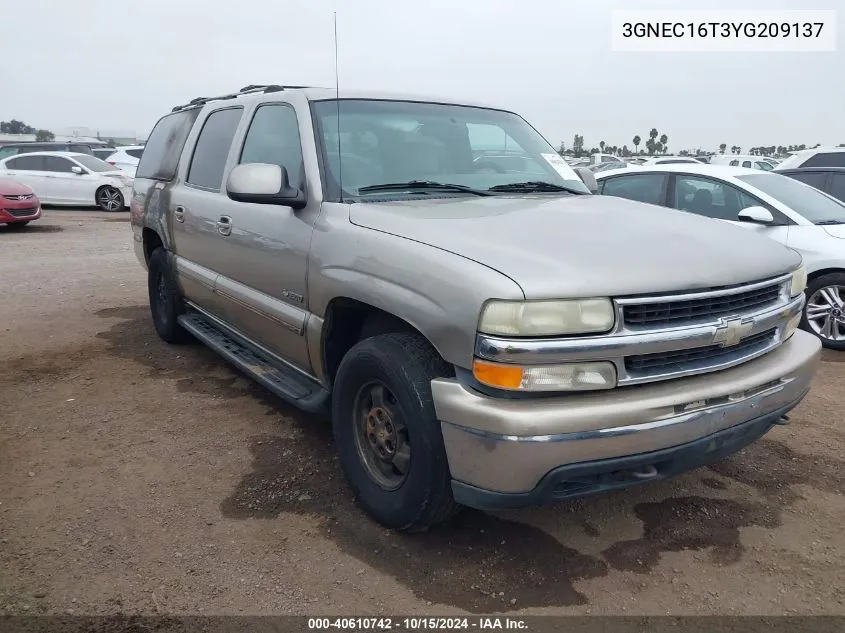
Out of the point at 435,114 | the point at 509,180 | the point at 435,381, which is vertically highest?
the point at 435,114

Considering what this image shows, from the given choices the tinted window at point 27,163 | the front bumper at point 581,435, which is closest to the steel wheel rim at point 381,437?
the front bumper at point 581,435

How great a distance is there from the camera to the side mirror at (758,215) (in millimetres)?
5878

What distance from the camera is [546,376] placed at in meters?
2.27

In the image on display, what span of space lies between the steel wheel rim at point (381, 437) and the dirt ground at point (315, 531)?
0.26 meters

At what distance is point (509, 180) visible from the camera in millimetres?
3641

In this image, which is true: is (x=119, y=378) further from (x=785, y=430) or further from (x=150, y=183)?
(x=785, y=430)

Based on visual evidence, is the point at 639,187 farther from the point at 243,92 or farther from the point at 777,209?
the point at 243,92

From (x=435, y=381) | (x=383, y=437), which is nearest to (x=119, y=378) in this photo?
(x=383, y=437)

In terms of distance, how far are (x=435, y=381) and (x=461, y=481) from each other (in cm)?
36

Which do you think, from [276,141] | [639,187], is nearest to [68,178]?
[639,187]

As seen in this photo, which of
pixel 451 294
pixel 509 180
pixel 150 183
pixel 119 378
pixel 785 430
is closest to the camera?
pixel 451 294

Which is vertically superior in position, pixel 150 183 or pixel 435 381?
pixel 150 183

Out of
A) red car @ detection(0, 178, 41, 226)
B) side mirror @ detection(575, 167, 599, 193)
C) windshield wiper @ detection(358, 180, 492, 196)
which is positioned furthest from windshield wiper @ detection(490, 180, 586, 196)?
red car @ detection(0, 178, 41, 226)

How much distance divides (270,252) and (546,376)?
6.01 ft
